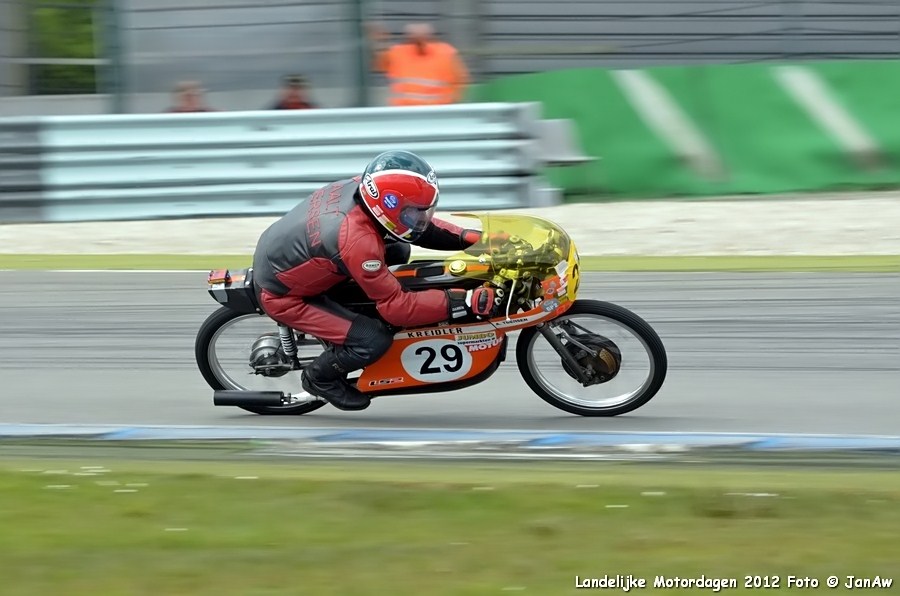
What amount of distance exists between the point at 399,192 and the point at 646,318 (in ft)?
10.6

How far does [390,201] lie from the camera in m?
6.29

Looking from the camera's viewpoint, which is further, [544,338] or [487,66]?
[487,66]

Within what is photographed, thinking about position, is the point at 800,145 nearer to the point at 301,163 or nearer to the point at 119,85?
the point at 301,163

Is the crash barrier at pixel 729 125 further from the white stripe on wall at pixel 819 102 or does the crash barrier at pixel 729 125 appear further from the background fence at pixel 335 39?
the background fence at pixel 335 39

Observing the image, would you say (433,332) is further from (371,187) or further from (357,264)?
(371,187)

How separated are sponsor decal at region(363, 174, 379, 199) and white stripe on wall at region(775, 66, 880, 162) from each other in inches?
321

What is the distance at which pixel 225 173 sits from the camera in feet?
42.8

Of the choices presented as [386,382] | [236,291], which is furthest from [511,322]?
[236,291]

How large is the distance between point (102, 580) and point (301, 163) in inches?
341

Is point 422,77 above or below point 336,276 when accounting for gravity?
above

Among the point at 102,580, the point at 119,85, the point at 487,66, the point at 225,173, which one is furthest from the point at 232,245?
the point at 102,580

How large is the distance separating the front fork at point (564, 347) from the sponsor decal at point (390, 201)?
3.18ft

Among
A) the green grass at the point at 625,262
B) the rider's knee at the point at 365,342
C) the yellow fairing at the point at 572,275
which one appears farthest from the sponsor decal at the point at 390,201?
the green grass at the point at 625,262

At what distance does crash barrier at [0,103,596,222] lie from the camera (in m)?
12.9
